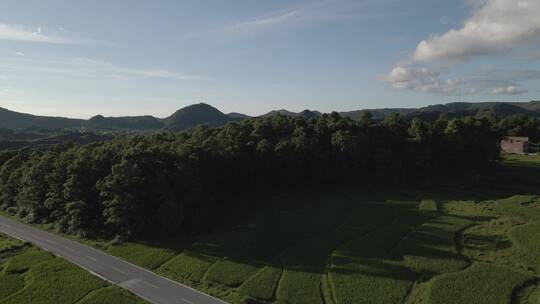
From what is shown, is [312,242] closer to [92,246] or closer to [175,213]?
[175,213]

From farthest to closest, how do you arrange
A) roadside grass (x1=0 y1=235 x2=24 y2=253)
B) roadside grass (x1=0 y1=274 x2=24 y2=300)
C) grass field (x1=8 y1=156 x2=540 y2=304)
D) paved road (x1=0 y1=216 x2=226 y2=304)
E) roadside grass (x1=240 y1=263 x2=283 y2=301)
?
roadside grass (x1=0 y1=235 x2=24 y2=253)
roadside grass (x1=0 y1=274 x2=24 y2=300)
paved road (x1=0 y1=216 x2=226 y2=304)
roadside grass (x1=240 y1=263 x2=283 y2=301)
grass field (x1=8 y1=156 x2=540 y2=304)

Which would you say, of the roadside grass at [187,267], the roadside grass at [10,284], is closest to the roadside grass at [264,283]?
the roadside grass at [187,267]

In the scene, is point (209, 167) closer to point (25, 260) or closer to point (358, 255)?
point (25, 260)

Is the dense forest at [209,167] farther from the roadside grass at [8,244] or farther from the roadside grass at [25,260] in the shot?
the roadside grass at [25,260]

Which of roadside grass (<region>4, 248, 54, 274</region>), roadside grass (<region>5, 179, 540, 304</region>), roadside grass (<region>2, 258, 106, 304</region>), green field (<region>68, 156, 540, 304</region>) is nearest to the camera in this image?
green field (<region>68, 156, 540, 304</region>)

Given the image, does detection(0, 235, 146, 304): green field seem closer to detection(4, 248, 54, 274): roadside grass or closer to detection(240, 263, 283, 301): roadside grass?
detection(4, 248, 54, 274): roadside grass

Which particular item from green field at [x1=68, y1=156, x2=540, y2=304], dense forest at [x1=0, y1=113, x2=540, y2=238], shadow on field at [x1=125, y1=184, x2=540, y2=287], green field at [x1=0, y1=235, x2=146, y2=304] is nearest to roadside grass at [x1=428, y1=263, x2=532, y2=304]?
green field at [x1=68, y1=156, x2=540, y2=304]
